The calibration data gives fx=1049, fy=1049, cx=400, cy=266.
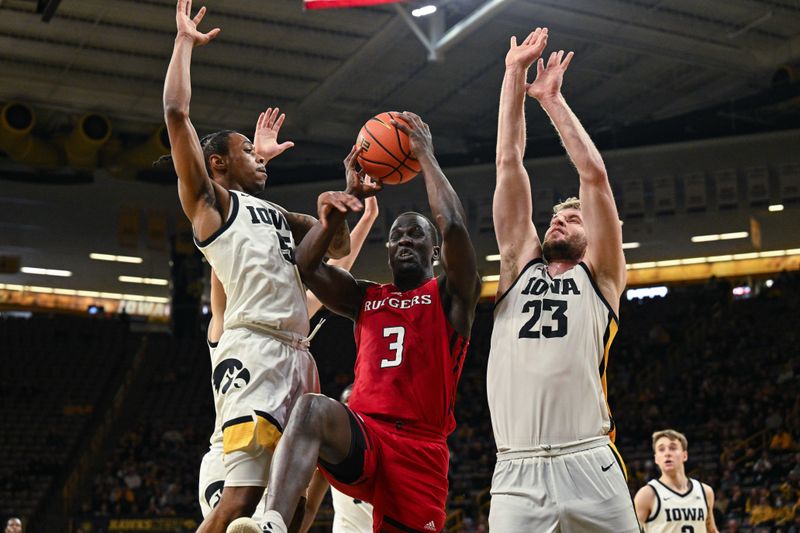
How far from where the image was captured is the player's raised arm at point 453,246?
5250mm

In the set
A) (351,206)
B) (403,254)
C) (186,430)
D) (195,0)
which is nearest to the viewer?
(351,206)

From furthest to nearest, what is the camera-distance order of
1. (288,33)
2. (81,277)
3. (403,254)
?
1. (81,277)
2. (288,33)
3. (403,254)

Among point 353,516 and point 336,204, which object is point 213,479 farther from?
point 353,516

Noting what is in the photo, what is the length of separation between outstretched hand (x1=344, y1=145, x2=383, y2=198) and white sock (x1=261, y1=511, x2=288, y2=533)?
1.73m

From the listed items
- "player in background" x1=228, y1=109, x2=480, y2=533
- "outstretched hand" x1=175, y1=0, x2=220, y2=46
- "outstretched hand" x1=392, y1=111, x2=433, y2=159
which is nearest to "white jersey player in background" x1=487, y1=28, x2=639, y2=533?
"player in background" x1=228, y1=109, x2=480, y2=533

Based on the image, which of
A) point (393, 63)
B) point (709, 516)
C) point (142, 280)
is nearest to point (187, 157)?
point (709, 516)

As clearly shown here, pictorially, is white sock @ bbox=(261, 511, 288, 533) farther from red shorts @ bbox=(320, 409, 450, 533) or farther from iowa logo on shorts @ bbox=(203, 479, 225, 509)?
iowa logo on shorts @ bbox=(203, 479, 225, 509)

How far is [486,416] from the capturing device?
982 inches

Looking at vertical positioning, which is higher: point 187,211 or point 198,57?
point 198,57

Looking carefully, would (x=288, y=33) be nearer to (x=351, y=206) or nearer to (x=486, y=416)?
(x=486, y=416)

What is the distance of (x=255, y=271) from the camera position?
5297mm

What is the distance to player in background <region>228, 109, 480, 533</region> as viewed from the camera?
16.4 feet

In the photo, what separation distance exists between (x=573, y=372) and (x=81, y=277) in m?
28.9

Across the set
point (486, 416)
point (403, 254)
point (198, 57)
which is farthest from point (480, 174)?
point (403, 254)
